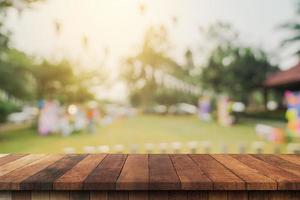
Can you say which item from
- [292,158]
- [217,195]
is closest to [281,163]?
[292,158]

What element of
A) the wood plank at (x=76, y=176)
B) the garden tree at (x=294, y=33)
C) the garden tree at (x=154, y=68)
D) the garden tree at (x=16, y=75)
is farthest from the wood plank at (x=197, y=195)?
the garden tree at (x=154, y=68)

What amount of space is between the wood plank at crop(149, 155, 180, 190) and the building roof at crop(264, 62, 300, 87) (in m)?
10.5

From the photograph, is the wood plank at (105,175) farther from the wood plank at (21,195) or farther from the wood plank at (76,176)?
the wood plank at (21,195)

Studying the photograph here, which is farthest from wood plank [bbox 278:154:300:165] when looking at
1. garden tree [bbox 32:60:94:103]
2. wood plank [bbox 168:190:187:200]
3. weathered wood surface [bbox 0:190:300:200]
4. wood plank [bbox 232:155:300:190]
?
garden tree [bbox 32:60:94:103]

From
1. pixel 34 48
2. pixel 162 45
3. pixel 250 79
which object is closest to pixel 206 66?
pixel 250 79

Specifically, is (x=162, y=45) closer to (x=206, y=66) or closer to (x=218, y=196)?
(x=206, y=66)

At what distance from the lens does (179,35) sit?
16484mm

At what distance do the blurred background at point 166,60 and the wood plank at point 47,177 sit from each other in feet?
23.8

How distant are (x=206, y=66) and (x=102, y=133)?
511cm

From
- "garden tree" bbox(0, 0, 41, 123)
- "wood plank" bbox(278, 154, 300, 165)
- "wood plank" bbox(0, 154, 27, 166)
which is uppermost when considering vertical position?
"garden tree" bbox(0, 0, 41, 123)

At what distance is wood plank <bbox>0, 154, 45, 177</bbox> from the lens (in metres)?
1.43

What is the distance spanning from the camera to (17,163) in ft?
5.20

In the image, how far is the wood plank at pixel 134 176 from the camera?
1241 millimetres

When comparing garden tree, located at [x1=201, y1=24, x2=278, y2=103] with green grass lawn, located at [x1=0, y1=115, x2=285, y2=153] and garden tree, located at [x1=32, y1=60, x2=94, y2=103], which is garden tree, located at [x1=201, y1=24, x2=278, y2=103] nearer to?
green grass lawn, located at [x1=0, y1=115, x2=285, y2=153]
